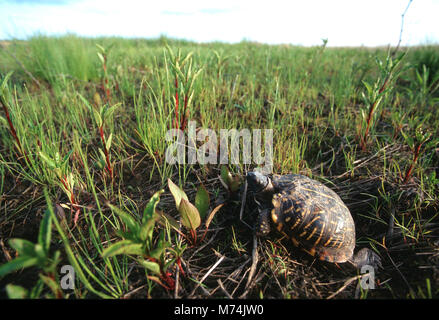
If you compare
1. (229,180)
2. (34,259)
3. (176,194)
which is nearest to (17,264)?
(34,259)

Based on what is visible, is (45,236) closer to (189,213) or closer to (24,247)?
(24,247)

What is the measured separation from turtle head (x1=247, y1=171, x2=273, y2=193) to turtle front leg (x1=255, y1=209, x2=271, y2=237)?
17 centimetres

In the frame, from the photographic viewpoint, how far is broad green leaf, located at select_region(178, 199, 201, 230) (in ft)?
3.99

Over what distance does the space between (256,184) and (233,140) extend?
20.3 inches

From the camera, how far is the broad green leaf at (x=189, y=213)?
47.9 inches

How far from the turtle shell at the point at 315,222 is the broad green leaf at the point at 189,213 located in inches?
19.8

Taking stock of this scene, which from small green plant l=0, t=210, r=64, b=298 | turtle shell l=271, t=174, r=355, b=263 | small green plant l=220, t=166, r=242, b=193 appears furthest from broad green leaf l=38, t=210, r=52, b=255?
turtle shell l=271, t=174, r=355, b=263

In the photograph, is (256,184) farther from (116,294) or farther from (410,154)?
(410,154)

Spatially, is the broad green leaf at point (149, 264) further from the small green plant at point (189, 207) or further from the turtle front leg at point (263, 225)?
the turtle front leg at point (263, 225)

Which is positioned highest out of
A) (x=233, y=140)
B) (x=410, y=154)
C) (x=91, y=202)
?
(x=233, y=140)

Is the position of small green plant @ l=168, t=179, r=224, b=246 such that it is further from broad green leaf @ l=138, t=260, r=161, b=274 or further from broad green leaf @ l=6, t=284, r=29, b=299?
broad green leaf @ l=6, t=284, r=29, b=299

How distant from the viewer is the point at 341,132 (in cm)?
235

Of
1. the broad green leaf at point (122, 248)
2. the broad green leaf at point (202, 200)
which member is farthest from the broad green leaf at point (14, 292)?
the broad green leaf at point (202, 200)
